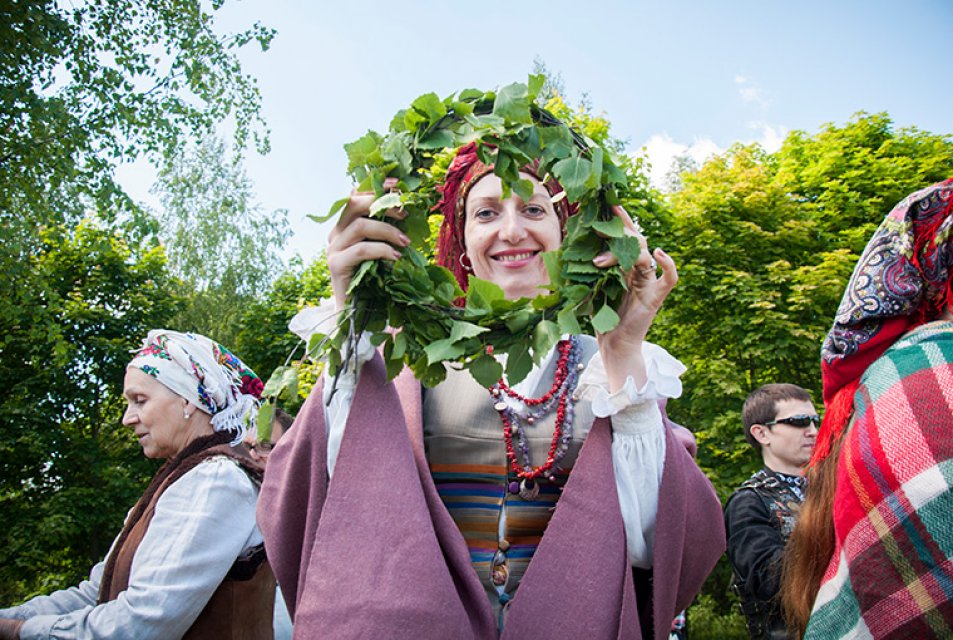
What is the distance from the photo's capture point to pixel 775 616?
296 cm

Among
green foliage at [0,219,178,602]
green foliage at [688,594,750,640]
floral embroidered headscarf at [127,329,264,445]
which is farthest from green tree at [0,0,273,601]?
green foliage at [688,594,750,640]

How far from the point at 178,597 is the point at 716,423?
7.06 metres

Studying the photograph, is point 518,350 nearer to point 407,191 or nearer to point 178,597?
point 407,191

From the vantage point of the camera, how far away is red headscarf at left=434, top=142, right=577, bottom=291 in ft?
6.27

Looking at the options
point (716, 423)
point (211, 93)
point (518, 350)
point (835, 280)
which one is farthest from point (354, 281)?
point (835, 280)

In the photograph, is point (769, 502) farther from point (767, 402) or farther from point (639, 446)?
point (639, 446)

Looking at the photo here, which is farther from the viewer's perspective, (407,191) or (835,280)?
(835,280)

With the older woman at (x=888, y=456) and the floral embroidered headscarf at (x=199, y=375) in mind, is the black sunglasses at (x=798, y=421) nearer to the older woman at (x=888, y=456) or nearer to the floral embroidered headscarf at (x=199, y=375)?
the older woman at (x=888, y=456)

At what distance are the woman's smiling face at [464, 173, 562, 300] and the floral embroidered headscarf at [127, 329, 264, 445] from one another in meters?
1.67

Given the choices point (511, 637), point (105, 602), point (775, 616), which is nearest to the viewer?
point (511, 637)

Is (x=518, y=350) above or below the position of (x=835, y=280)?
below

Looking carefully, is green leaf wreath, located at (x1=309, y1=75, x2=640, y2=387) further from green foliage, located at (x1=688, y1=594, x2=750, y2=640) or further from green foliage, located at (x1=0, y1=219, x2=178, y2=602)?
green foliage, located at (x1=688, y1=594, x2=750, y2=640)

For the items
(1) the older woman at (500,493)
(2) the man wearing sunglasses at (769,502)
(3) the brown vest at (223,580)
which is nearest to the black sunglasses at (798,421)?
(2) the man wearing sunglasses at (769,502)

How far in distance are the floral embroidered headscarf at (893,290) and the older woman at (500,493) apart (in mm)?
416
